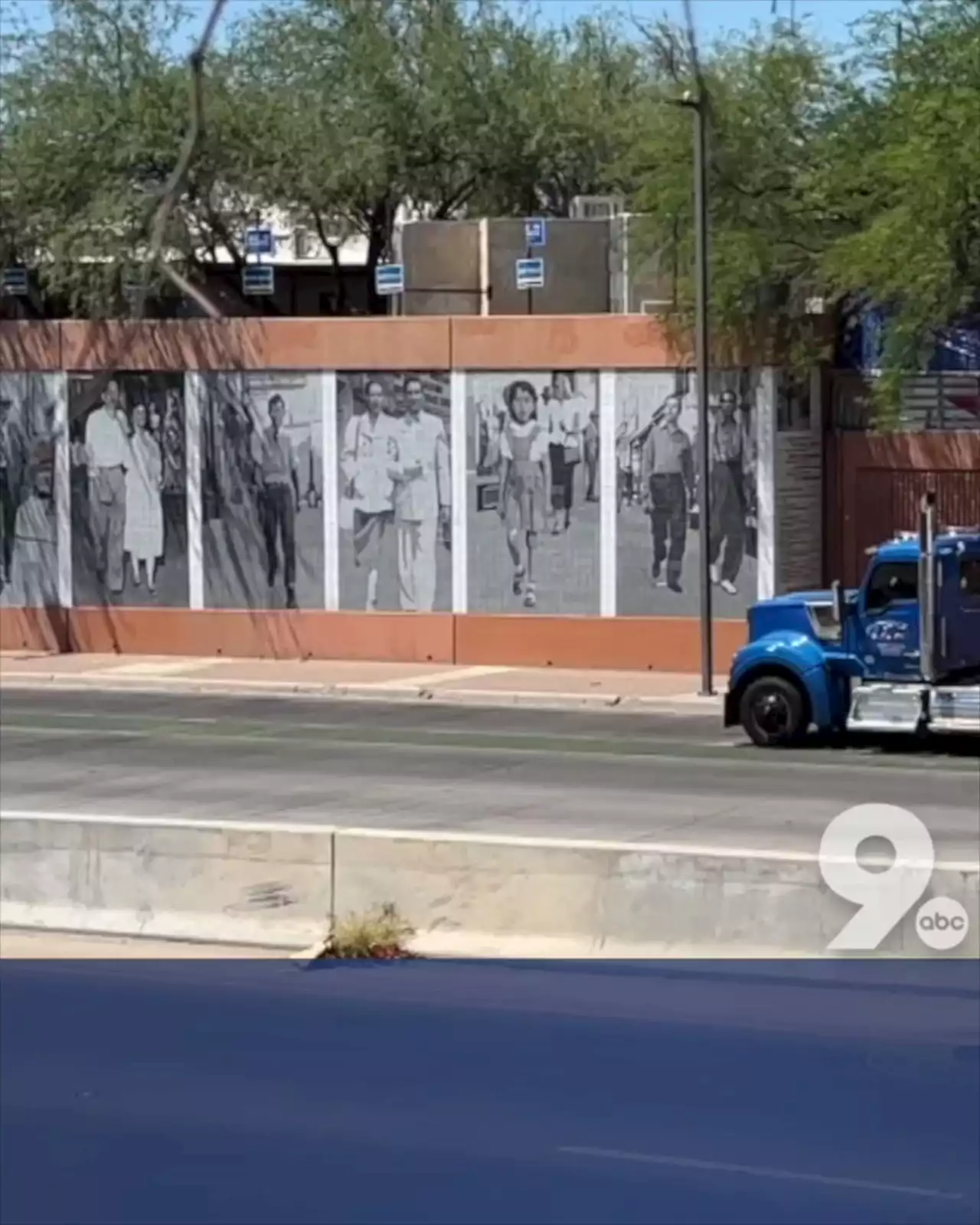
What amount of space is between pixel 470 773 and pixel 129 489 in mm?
14922

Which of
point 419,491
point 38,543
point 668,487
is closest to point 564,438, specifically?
point 668,487

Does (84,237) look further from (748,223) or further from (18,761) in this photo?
(18,761)

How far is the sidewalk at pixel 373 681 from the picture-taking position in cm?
2817

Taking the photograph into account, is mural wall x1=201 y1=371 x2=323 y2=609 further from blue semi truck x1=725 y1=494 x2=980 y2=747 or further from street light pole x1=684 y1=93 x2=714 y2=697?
blue semi truck x1=725 y1=494 x2=980 y2=747

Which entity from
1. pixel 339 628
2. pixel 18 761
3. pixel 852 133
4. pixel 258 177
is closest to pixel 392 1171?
pixel 18 761

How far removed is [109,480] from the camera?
3422 centimetres

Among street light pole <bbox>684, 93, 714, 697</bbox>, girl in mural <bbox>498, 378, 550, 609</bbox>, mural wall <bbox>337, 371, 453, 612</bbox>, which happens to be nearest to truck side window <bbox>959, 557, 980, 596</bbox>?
street light pole <bbox>684, 93, 714, 697</bbox>

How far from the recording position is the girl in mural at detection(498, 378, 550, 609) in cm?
3142

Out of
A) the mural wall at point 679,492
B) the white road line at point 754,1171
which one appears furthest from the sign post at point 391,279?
the white road line at point 754,1171

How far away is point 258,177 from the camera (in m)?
38.0

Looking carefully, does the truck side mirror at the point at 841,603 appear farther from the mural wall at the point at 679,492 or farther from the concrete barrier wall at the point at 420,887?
the concrete barrier wall at the point at 420,887

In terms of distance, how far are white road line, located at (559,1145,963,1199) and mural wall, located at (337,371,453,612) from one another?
23618 millimetres

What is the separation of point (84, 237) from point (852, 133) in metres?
12.6

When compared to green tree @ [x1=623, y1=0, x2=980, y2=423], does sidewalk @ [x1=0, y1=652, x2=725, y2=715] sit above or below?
below
